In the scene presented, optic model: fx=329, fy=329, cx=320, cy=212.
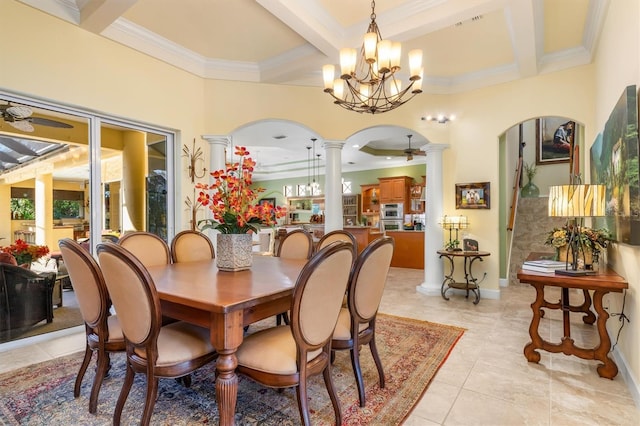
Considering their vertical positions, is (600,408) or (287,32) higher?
(287,32)

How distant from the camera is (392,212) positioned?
10016 millimetres

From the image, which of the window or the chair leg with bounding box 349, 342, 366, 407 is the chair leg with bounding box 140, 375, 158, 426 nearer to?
the chair leg with bounding box 349, 342, 366, 407

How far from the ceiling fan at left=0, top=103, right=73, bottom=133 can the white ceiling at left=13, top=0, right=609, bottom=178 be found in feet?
2.92

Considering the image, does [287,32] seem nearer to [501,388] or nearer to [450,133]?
[450,133]

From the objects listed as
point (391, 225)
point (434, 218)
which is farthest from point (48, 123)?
point (391, 225)

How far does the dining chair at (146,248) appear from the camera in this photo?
2.65m

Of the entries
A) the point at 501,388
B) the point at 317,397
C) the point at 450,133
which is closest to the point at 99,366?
the point at 317,397

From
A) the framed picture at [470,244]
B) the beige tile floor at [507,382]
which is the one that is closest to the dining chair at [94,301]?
the beige tile floor at [507,382]

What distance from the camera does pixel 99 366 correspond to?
1.93 meters

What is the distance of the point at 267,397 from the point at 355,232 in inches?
229

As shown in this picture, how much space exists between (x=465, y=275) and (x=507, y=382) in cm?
233

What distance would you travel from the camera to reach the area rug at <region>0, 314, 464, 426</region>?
189 centimetres

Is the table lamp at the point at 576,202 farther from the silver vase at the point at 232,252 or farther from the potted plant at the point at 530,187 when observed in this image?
the potted plant at the point at 530,187

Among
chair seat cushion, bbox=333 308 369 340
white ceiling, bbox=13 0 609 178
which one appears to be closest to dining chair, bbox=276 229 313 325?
chair seat cushion, bbox=333 308 369 340
